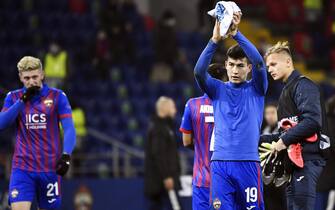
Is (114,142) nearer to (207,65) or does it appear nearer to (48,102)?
(48,102)

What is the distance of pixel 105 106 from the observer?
60.0ft

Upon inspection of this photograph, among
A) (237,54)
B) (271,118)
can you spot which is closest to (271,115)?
(271,118)

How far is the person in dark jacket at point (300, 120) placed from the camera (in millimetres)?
7684

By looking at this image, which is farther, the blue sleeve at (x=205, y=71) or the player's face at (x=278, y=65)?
the player's face at (x=278, y=65)

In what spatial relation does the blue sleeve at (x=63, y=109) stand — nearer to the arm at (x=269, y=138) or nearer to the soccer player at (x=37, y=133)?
the soccer player at (x=37, y=133)

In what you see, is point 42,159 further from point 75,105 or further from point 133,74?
point 133,74

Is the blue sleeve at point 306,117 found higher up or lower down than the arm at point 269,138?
higher up

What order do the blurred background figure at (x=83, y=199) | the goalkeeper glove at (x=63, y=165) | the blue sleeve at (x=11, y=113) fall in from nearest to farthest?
the goalkeeper glove at (x=63, y=165)
the blue sleeve at (x=11, y=113)
the blurred background figure at (x=83, y=199)

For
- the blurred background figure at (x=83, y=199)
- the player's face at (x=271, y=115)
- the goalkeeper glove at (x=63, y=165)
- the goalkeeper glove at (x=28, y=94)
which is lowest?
the blurred background figure at (x=83, y=199)

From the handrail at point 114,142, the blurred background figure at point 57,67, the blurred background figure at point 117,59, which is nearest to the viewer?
the handrail at point 114,142

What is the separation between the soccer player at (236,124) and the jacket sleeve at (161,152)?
4.78 meters

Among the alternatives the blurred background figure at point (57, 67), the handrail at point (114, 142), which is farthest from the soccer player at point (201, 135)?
the blurred background figure at point (57, 67)

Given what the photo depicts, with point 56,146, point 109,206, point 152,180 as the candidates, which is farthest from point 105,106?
point 56,146

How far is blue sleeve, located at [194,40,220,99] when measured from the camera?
7.30 m
